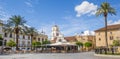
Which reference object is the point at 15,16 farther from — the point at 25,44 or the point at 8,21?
the point at 25,44

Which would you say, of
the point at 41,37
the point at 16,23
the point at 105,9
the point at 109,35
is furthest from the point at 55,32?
the point at 105,9

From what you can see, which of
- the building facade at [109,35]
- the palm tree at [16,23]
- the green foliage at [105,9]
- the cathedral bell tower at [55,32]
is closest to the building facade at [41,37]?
the cathedral bell tower at [55,32]

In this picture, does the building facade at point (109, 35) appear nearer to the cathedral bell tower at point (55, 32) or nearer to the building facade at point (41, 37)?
the building facade at point (41, 37)

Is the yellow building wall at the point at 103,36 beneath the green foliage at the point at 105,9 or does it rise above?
beneath

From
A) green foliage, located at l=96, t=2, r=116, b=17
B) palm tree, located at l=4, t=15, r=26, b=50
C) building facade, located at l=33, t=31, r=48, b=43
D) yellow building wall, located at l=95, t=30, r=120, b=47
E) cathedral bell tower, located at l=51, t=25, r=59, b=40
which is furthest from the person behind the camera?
cathedral bell tower, located at l=51, t=25, r=59, b=40

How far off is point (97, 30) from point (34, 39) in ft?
121

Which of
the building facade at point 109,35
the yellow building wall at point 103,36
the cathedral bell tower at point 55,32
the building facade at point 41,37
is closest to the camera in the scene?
the building facade at point 109,35

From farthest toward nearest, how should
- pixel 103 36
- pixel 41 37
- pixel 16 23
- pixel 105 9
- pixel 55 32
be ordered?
1. pixel 55 32
2. pixel 41 37
3. pixel 103 36
4. pixel 16 23
5. pixel 105 9

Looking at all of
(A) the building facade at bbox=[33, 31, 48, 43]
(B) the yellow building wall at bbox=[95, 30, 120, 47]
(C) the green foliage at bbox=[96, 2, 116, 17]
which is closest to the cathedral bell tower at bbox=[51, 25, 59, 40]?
(A) the building facade at bbox=[33, 31, 48, 43]

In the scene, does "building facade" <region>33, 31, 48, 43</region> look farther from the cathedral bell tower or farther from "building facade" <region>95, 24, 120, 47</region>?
"building facade" <region>95, 24, 120, 47</region>

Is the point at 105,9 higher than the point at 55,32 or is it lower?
higher

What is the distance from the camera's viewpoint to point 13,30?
68000mm

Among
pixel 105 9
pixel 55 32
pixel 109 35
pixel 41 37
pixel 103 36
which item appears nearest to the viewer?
pixel 105 9

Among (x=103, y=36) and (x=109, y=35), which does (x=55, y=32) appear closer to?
(x=103, y=36)
